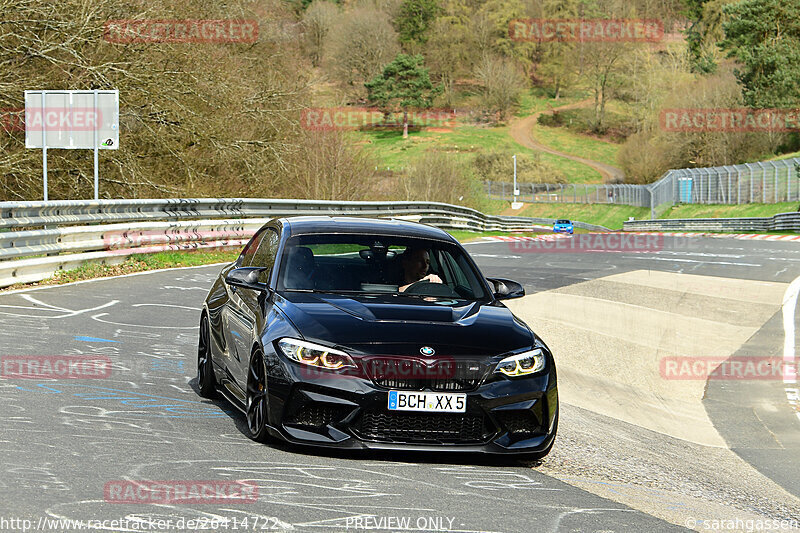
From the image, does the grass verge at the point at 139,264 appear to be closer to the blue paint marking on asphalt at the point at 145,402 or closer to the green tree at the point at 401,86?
the blue paint marking on asphalt at the point at 145,402

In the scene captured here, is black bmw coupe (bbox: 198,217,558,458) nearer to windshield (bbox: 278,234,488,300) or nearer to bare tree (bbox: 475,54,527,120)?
windshield (bbox: 278,234,488,300)

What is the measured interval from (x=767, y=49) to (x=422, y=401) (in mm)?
90186

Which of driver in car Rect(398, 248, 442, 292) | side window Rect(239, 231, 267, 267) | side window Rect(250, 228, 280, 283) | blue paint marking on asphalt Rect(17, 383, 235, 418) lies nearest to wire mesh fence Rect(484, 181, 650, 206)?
side window Rect(239, 231, 267, 267)

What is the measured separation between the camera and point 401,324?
650 cm

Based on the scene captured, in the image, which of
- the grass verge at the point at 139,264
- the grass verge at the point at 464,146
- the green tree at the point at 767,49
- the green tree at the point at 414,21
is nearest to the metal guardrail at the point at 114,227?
the grass verge at the point at 139,264

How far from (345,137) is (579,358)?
103 ft

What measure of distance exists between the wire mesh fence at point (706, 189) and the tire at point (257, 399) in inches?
2256

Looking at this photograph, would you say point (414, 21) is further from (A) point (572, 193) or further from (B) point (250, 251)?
(B) point (250, 251)

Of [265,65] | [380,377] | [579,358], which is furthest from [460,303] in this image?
[265,65]

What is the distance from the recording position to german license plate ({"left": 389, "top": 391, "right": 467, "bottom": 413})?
6.12 m

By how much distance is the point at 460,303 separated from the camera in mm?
7281

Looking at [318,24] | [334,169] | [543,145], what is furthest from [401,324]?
[543,145]

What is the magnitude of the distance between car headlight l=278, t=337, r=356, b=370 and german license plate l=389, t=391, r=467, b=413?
316 mm

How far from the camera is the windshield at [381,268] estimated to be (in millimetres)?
7375
